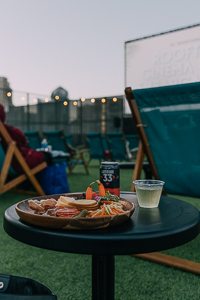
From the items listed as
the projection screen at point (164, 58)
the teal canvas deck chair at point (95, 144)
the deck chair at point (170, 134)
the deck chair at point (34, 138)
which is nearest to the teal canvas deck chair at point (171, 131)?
the deck chair at point (170, 134)

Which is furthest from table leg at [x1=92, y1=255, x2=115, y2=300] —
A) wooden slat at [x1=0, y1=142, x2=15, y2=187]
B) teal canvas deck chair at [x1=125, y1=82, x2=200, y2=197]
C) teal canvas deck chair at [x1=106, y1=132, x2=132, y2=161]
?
teal canvas deck chair at [x1=106, y1=132, x2=132, y2=161]

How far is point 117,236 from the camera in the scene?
55cm

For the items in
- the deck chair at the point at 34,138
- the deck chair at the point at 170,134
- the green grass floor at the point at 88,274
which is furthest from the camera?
the deck chair at the point at 34,138

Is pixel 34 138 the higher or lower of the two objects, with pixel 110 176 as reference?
lower

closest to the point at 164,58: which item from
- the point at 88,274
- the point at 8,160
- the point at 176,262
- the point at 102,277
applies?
the point at 8,160

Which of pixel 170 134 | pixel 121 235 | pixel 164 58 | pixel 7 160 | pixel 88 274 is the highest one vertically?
pixel 164 58

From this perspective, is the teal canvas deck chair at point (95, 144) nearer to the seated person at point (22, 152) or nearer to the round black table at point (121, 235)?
the seated person at point (22, 152)

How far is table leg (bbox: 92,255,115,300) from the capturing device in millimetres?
742

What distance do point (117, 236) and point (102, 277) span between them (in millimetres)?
Answer: 262

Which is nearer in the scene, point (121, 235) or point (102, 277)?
point (121, 235)

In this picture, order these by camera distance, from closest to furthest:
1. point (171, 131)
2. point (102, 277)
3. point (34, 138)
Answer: point (102, 277) → point (171, 131) → point (34, 138)

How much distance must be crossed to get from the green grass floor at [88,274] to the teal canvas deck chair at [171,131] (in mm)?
480

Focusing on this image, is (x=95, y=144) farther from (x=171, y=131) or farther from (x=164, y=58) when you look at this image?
(x=171, y=131)

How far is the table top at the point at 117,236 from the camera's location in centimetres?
54
